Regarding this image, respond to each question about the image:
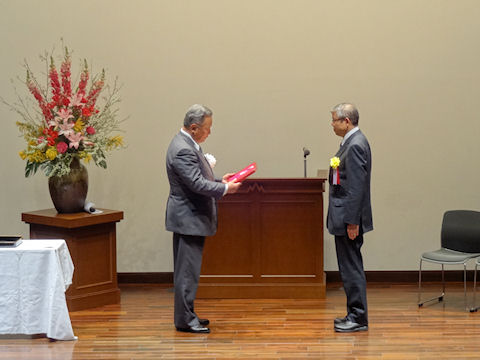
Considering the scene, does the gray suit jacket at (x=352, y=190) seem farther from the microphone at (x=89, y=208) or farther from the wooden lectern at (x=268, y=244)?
the microphone at (x=89, y=208)

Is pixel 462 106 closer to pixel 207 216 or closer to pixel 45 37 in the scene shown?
pixel 207 216

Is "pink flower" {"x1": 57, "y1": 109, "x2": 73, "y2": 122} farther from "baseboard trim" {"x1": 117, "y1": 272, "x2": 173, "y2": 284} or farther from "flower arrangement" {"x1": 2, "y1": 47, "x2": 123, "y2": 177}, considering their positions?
"baseboard trim" {"x1": 117, "y1": 272, "x2": 173, "y2": 284}

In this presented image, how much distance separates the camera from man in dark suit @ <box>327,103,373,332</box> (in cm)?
516

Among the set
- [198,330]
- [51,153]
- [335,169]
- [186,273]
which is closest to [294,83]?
[335,169]

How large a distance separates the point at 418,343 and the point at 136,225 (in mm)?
3226

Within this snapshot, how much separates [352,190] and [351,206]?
0.11m

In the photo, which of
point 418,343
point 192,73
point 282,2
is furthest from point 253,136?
point 418,343

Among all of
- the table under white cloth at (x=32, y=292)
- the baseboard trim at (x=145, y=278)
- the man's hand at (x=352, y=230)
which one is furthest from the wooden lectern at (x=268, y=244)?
the table under white cloth at (x=32, y=292)

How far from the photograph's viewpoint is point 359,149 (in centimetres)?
516

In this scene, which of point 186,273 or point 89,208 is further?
point 89,208

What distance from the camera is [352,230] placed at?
5.18m

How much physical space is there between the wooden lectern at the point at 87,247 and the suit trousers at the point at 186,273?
44.1 inches

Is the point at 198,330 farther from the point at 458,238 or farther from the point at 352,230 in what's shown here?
the point at 458,238

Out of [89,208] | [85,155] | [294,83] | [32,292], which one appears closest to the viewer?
[32,292]
